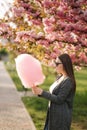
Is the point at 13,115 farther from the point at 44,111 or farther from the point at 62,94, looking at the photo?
the point at 62,94

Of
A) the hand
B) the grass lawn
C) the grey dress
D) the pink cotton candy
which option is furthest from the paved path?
the pink cotton candy

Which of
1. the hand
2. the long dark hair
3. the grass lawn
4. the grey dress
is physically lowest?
the grass lawn

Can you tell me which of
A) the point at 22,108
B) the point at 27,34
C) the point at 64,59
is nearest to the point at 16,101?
the point at 22,108

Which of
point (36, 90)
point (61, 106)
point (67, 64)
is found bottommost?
point (61, 106)

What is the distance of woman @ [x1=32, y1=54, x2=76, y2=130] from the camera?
6312mm

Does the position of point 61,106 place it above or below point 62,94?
below

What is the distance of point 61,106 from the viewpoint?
6445 mm

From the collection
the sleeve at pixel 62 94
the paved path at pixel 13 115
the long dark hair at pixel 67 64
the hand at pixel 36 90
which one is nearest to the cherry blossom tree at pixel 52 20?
→ the paved path at pixel 13 115

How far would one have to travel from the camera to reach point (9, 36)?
12.0m

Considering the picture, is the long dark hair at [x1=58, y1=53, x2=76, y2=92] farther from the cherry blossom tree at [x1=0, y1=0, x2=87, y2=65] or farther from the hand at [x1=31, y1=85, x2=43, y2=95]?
the cherry blossom tree at [x1=0, y1=0, x2=87, y2=65]

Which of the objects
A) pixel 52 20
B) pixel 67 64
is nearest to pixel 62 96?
pixel 67 64

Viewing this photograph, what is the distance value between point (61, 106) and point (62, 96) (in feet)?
0.71

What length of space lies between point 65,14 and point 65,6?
285 millimetres

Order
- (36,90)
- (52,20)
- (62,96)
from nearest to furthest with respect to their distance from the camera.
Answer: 1. (36,90)
2. (62,96)
3. (52,20)
